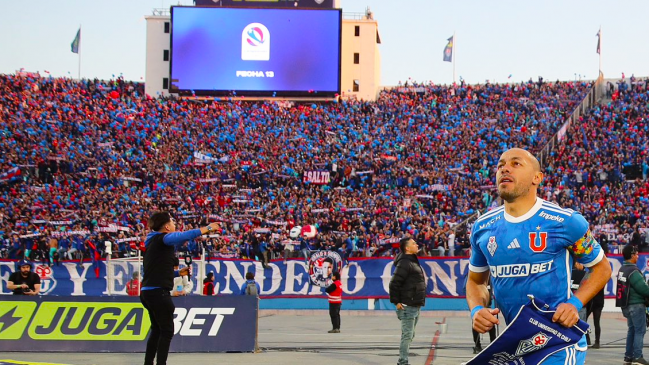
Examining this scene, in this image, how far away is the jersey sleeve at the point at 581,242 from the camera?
5441mm

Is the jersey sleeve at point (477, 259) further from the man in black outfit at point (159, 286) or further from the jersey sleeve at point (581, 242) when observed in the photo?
the man in black outfit at point (159, 286)

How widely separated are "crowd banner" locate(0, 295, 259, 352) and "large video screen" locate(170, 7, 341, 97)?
44752mm

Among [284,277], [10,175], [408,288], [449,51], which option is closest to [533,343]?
[408,288]

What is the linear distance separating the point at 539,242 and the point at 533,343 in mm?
628

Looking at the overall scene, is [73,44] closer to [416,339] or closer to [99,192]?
[99,192]

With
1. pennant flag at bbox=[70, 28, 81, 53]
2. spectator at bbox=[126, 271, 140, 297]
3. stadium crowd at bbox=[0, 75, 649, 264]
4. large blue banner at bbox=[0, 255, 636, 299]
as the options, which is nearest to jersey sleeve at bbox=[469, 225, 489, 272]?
spectator at bbox=[126, 271, 140, 297]

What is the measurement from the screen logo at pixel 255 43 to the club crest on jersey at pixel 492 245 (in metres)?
54.9

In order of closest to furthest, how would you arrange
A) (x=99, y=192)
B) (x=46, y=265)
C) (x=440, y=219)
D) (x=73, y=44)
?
(x=46, y=265) → (x=440, y=219) → (x=99, y=192) → (x=73, y=44)

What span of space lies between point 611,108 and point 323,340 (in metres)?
35.0

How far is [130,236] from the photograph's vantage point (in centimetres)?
3934

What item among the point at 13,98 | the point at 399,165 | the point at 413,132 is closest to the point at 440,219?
the point at 399,165

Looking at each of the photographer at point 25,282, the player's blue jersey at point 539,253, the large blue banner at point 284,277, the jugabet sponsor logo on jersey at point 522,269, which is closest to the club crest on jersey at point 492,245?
the player's blue jersey at point 539,253

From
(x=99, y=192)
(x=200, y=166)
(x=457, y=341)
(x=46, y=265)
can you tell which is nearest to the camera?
(x=457, y=341)

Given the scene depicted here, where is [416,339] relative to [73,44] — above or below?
below
